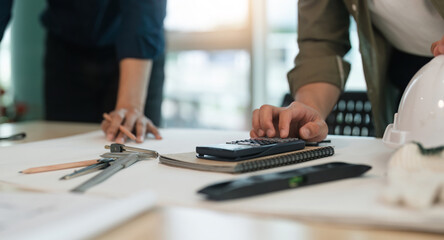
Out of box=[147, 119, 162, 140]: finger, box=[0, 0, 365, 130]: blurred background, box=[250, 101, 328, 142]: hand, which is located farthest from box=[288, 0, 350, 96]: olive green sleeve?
box=[0, 0, 365, 130]: blurred background

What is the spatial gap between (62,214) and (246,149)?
0.31m

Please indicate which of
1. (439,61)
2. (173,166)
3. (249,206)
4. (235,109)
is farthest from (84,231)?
(235,109)

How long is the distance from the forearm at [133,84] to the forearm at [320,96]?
44 cm

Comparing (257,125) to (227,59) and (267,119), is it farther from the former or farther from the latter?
(227,59)

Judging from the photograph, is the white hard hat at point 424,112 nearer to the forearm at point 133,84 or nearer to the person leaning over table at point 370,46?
the person leaning over table at point 370,46

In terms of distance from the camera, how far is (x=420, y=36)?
3.40 ft

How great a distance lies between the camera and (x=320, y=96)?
109cm

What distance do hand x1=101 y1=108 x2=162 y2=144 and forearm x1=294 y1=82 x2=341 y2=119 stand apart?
37cm

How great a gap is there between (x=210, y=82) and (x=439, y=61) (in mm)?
2253

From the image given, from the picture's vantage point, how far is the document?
1.14 feet

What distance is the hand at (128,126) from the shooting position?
102cm

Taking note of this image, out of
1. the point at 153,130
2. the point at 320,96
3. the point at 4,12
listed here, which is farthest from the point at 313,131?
the point at 4,12

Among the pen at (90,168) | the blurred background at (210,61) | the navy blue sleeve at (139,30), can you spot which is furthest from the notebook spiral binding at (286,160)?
the blurred background at (210,61)

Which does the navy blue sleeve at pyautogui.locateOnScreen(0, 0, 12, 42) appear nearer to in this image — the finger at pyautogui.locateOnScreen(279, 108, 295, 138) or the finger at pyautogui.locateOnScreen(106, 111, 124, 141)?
the finger at pyautogui.locateOnScreen(106, 111, 124, 141)
